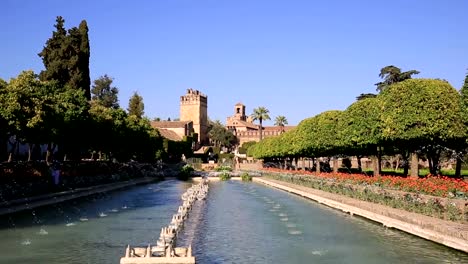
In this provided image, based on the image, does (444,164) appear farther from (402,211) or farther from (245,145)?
(245,145)

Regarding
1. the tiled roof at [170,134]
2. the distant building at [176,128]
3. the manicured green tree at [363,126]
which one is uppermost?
the distant building at [176,128]

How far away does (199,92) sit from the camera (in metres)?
162

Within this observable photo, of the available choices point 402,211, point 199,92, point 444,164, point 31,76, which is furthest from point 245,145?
point 402,211

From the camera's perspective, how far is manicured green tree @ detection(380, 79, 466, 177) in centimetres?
2797

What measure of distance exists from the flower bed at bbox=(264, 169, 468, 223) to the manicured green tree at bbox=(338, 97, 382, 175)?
309cm

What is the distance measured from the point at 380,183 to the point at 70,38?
127 feet

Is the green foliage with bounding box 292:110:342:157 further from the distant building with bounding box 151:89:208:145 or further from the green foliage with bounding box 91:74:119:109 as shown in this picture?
the distant building with bounding box 151:89:208:145

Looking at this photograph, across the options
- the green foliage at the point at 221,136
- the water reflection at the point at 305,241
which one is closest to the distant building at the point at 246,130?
the green foliage at the point at 221,136

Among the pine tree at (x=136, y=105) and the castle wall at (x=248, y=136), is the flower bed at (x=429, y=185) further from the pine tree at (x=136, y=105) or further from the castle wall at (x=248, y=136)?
the castle wall at (x=248, y=136)

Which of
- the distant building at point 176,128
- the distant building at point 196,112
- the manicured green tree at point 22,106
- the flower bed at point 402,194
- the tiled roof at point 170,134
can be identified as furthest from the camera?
the distant building at point 196,112

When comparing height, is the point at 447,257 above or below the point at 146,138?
below

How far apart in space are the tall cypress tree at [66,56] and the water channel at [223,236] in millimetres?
29770

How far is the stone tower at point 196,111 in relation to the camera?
156 meters

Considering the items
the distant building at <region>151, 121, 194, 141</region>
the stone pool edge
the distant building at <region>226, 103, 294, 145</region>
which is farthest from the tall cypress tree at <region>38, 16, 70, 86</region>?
the distant building at <region>226, 103, 294, 145</region>
